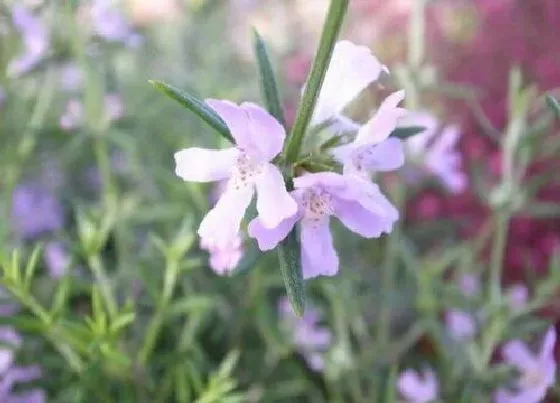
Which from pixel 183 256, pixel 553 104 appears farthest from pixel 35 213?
pixel 553 104

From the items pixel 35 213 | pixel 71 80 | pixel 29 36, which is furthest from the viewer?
pixel 71 80

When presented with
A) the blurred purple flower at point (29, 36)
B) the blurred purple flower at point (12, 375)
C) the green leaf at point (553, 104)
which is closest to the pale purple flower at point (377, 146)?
the green leaf at point (553, 104)

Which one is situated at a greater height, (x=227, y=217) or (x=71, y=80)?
(x=227, y=217)

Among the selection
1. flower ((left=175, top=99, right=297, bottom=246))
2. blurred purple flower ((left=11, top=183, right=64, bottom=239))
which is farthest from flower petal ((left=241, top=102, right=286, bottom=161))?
blurred purple flower ((left=11, top=183, right=64, bottom=239))

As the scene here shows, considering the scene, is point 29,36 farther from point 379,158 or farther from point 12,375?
point 379,158

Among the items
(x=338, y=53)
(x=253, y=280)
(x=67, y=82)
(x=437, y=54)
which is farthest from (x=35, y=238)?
(x=437, y=54)

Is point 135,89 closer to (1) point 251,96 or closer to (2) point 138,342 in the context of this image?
(1) point 251,96
